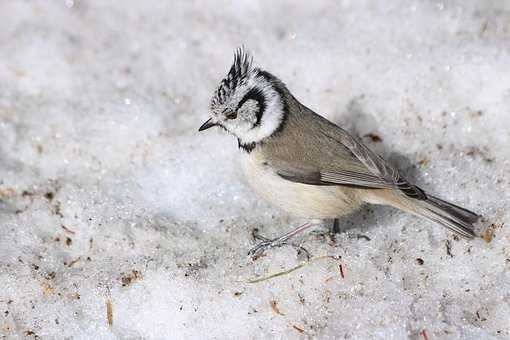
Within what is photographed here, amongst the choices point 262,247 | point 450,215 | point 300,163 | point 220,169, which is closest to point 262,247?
point 262,247

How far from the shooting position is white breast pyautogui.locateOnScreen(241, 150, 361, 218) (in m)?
3.44

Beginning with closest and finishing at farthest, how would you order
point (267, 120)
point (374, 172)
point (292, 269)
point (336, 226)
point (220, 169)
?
point (292, 269), point (374, 172), point (267, 120), point (336, 226), point (220, 169)

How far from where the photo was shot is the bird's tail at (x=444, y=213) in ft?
11.1

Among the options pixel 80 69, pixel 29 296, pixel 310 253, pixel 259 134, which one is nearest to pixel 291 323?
pixel 310 253

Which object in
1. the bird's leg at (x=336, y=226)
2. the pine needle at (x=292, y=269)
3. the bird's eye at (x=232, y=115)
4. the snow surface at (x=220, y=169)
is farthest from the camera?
the bird's leg at (x=336, y=226)

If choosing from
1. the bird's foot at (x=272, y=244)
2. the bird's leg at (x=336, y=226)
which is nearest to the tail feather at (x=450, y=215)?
the bird's leg at (x=336, y=226)

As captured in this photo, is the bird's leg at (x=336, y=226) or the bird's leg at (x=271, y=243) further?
the bird's leg at (x=336, y=226)

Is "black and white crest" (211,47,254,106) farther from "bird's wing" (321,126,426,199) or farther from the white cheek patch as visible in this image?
"bird's wing" (321,126,426,199)

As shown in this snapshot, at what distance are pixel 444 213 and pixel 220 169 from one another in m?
1.43

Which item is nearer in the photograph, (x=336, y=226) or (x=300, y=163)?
(x=300, y=163)

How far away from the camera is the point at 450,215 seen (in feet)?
11.2

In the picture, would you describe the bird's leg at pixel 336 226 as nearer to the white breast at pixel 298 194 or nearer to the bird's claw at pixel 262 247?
the white breast at pixel 298 194


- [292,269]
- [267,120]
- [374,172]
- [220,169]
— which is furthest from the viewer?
[220,169]

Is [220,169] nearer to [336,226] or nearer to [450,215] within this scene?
[336,226]
